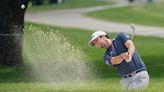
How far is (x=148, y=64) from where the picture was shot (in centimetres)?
2003

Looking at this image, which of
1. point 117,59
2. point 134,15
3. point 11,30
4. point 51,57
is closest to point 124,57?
point 117,59

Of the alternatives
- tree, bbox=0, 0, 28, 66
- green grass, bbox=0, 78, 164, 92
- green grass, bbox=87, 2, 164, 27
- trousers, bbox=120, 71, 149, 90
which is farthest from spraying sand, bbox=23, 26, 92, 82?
green grass, bbox=87, 2, 164, 27

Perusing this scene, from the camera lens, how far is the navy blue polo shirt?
9617 millimetres

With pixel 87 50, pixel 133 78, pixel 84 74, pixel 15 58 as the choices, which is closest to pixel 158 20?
pixel 87 50

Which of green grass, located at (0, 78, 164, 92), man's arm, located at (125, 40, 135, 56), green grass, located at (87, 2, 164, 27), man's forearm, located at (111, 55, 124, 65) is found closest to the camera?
man's arm, located at (125, 40, 135, 56)

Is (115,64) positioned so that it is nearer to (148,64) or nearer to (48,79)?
(48,79)

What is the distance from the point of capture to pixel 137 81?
9.93 m

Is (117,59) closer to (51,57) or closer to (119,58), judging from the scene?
(119,58)

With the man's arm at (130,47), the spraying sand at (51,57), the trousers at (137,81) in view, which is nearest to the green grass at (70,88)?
the trousers at (137,81)

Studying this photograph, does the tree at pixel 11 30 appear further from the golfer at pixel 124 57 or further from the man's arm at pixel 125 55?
the man's arm at pixel 125 55

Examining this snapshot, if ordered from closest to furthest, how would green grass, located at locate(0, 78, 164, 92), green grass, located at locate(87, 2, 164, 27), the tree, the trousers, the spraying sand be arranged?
the trousers < green grass, located at locate(0, 78, 164, 92) < the spraying sand < the tree < green grass, located at locate(87, 2, 164, 27)

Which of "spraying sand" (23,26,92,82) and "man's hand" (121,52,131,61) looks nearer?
"man's hand" (121,52,131,61)

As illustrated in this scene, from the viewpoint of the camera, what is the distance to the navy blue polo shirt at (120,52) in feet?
31.6

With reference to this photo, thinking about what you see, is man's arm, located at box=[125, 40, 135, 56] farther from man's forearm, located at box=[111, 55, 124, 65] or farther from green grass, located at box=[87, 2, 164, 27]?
green grass, located at box=[87, 2, 164, 27]
